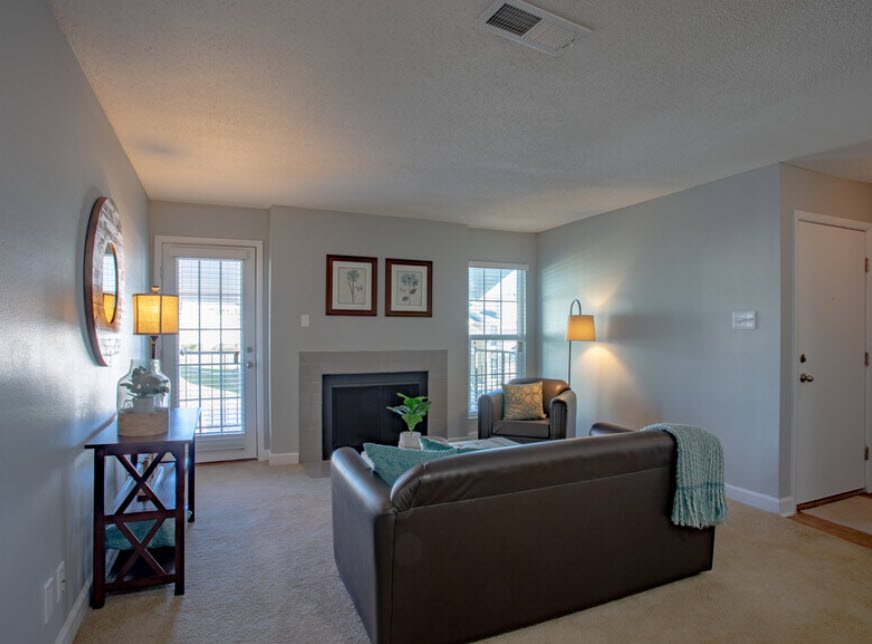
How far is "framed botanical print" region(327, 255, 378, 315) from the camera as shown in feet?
16.4

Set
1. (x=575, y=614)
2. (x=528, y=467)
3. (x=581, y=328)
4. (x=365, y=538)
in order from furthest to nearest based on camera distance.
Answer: (x=581, y=328), (x=575, y=614), (x=528, y=467), (x=365, y=538)

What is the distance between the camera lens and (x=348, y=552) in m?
2.30

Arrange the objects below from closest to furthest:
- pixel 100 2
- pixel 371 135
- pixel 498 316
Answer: pixel 100 2, pixel 371 135, pixel 498 316

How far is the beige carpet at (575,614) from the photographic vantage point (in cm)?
219

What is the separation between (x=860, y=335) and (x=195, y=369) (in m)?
5.60

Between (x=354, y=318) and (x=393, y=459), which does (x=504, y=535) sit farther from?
(x=354, y=318)

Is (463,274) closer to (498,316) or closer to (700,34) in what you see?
(498,316)

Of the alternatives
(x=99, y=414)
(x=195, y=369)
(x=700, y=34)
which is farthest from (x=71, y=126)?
(x=195, y=369)

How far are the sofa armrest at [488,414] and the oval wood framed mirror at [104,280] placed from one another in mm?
3040

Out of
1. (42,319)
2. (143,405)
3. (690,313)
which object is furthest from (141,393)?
(690,313)

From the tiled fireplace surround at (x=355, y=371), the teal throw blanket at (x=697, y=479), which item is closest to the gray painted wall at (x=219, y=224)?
the tiled fireplace surround at (x=355, y=371)

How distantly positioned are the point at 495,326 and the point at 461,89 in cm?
383

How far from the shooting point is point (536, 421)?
15.8 feet

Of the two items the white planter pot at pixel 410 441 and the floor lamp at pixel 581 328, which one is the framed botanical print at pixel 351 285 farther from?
the floor lamp at pixel 581 328
